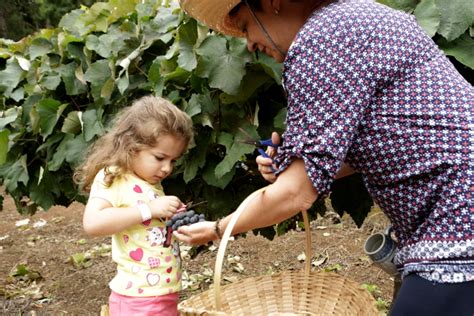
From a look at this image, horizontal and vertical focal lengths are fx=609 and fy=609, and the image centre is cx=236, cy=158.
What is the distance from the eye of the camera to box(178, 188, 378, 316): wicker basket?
226 centimetres

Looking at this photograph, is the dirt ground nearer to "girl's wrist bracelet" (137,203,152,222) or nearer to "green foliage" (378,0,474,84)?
"girl's wrist bracelet" (137,203,152,222)

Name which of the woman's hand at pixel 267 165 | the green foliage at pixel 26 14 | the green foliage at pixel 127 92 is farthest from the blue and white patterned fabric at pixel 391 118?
the green foliage at pixel 26 14

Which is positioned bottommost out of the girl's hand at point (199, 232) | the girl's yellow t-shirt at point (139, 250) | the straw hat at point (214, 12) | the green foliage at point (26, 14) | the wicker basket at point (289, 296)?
the green foliage at point (26, 14)

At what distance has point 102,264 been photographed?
512 cm

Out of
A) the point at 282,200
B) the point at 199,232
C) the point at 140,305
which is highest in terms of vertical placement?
the point at 282,200

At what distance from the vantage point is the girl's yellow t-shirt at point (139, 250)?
2.14m

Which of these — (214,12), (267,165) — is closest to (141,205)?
(267,165)

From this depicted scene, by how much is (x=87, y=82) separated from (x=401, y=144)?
187 cm

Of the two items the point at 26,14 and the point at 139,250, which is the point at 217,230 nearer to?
the point at 139,250

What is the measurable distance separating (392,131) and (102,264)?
405 centimetres

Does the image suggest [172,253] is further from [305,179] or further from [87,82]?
[87,82]

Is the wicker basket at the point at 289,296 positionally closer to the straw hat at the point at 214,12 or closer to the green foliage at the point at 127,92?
the green foliage at the point at 127,92

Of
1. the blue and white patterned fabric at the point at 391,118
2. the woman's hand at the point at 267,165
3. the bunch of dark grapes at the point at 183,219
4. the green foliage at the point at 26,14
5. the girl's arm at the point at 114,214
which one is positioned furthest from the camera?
the green foliage at the point at 26,14

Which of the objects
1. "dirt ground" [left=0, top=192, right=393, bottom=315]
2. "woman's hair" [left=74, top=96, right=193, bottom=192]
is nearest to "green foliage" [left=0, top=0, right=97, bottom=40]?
"dirt ground" [left=0, top=192, right=393, bottom=315]
